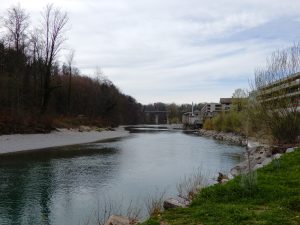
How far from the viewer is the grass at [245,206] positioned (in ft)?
27.2

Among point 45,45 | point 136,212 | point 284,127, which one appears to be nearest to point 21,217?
point 136,212

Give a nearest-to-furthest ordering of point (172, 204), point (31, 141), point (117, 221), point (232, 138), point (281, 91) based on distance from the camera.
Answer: point (117, 221) < point (172, 204) < point (281, 91) < point (31, 141) < point (232, 138)

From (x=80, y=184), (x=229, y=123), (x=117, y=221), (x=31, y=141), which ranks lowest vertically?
(x=80, y=184)

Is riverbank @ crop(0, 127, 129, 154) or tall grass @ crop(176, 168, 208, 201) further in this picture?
riverbank @ crop(0, 127, 129, 154)

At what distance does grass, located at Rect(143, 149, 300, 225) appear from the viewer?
326 inches

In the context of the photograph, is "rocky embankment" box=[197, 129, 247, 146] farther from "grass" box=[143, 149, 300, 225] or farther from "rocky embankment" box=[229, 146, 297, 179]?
"grass" box=[143, 149, 300, 225]

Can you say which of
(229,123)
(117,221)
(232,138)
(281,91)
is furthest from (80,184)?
(229,123)

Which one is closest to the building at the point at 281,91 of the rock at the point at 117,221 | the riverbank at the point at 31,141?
the rock at the point at 117,221

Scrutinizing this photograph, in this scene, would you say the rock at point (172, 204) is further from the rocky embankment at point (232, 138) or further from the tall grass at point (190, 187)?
the rocky embankment at point (232, 138)

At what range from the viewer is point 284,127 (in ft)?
85.3

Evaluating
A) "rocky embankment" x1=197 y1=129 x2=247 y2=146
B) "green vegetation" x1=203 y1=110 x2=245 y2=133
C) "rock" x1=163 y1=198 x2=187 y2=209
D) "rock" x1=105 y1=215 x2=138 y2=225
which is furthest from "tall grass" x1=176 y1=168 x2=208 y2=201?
→ "green vegetation" x1=203 y1=110 x2=245 y2=133

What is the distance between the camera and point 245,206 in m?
9.34

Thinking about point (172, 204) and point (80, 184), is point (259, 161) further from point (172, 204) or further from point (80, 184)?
point (172, 204)

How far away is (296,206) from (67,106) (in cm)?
8531
